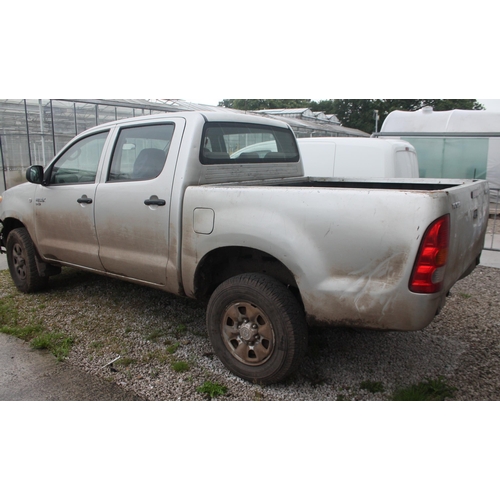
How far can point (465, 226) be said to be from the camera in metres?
3.09

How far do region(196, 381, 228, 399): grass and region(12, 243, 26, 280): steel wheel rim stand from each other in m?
3.13

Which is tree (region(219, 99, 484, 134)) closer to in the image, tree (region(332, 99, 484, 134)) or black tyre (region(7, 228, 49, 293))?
tree (region(332, 99, 484, 134))

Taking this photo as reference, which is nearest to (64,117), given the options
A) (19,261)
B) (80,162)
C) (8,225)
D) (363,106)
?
(8,225)

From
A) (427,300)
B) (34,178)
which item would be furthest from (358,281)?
(34,178)

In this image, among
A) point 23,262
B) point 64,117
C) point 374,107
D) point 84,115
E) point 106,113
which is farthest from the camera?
point 374,107

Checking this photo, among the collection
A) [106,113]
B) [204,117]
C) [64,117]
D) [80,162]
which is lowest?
[80,162]

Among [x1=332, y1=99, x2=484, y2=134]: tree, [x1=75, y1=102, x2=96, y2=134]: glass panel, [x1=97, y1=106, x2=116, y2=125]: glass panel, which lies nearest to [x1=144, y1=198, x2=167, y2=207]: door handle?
[x1=75, y1=102, x2=96, y2=134]: glass panel

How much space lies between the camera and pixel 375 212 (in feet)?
8.90

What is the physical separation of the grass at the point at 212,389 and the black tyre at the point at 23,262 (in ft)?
9.78

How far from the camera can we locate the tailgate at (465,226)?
2848 mm

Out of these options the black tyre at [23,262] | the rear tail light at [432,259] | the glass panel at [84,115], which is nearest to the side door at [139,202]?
the black tyre at [23,262]

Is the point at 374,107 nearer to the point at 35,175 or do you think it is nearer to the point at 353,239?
the point at 35,175

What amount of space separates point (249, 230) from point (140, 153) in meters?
1.54

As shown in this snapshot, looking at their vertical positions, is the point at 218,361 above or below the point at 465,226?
below
